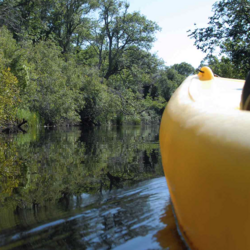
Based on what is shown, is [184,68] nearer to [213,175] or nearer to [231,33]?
[231,33]

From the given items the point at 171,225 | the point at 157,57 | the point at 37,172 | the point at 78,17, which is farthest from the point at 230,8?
the point at 78,17

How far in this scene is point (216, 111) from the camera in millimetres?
1260

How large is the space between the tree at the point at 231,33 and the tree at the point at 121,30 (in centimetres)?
1263

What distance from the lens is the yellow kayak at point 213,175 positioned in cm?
92

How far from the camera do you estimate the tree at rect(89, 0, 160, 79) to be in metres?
22.8

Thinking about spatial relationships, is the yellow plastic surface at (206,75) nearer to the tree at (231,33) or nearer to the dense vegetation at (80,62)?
the tree at (231,33)

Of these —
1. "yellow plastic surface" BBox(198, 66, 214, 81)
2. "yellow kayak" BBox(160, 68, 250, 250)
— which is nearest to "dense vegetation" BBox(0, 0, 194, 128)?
"yellow plastic surface" BBox(198, 66, 214, 81)

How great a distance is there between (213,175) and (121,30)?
925 inches

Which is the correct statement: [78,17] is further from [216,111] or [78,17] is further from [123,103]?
[216,111]

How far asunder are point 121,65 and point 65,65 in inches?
244

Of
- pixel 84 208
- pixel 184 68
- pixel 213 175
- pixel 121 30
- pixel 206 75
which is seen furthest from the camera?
pixel 184 68

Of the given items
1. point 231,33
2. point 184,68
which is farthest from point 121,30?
point 184,68

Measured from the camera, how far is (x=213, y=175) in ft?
3.25

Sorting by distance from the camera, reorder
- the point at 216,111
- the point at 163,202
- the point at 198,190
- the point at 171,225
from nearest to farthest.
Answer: the point at 198,190, the point at 216,111, the point at 171,225, the point at 163,202
